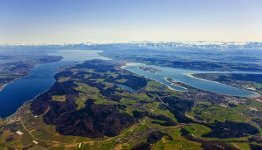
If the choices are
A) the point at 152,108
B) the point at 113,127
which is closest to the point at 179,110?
the point at 152,108

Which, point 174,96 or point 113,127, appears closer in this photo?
point 113,127

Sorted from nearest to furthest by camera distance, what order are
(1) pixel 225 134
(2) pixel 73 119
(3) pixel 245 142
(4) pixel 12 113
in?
(3) pixel 245 142
(1) pixel 225 134
(2) pixel 73 119
(4) pixel 12 113

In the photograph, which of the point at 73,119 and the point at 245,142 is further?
the point at 73,119

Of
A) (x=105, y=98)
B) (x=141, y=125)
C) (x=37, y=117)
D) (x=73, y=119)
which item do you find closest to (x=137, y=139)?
(x=141, y=125)

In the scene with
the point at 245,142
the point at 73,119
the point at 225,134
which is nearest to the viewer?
the point at 245,142

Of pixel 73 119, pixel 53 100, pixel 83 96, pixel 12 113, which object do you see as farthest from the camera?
pixel 83 96

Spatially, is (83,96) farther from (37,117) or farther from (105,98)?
(37,117)

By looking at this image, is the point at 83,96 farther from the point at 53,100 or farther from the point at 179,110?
the point at 179,110

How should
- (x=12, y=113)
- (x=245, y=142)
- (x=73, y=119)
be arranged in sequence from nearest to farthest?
1. (x=245, y=142)
2. (x=73, y=119)
3. (x=12, y=113)
